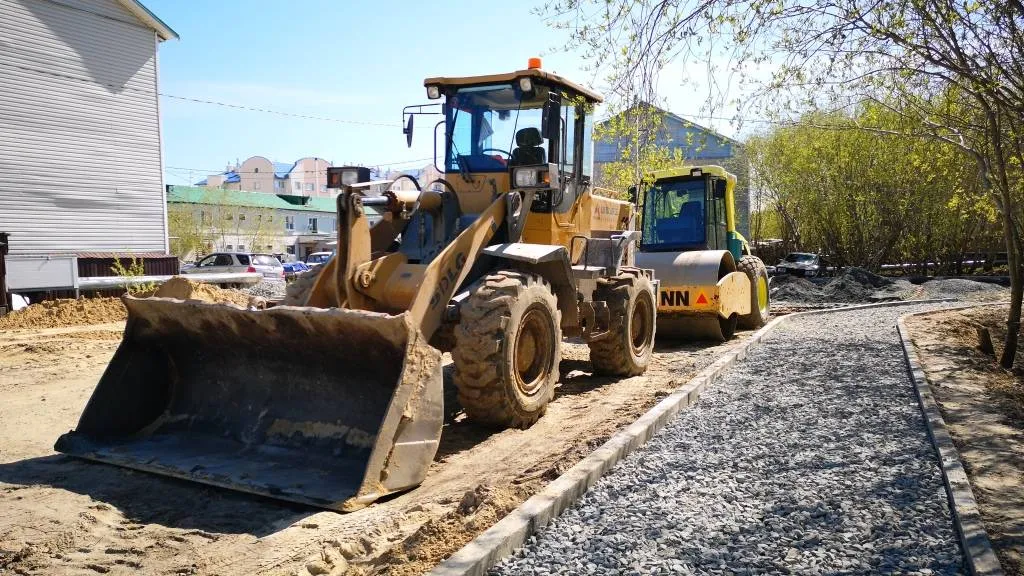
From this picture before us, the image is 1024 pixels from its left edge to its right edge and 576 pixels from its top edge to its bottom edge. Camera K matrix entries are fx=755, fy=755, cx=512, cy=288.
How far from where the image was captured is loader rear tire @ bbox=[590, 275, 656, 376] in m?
8.39

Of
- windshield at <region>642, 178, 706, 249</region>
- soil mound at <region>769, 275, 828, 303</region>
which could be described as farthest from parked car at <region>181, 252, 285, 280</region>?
soil mound at <region>769, 275, 828, 303</region>

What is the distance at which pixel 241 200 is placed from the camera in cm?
5150

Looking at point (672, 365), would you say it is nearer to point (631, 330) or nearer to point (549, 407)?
point (631, 330)

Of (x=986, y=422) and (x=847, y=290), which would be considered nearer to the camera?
(x=986, y=422)

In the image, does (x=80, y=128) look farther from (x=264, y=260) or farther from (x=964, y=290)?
(x=964, y=290)

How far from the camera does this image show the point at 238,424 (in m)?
5.57

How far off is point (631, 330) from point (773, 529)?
503cm

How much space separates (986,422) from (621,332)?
3534mm

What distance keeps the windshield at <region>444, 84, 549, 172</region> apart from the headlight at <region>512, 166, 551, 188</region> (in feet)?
1.27

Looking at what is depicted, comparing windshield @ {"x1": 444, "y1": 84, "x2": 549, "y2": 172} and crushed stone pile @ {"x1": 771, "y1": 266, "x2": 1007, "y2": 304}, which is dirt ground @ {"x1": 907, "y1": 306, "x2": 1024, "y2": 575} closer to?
windshield @ {"x1": 444, "y1": 84, "x2": 549, "y2": 172}

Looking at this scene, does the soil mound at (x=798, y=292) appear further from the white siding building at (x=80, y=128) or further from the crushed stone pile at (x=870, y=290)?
A: the white siding building at (x=80, y=128)

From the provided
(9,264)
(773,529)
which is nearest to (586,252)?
(773,529)

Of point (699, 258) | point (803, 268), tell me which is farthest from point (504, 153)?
point (803, 268)

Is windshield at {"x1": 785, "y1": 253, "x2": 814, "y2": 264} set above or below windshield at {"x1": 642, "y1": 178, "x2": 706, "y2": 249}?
below
